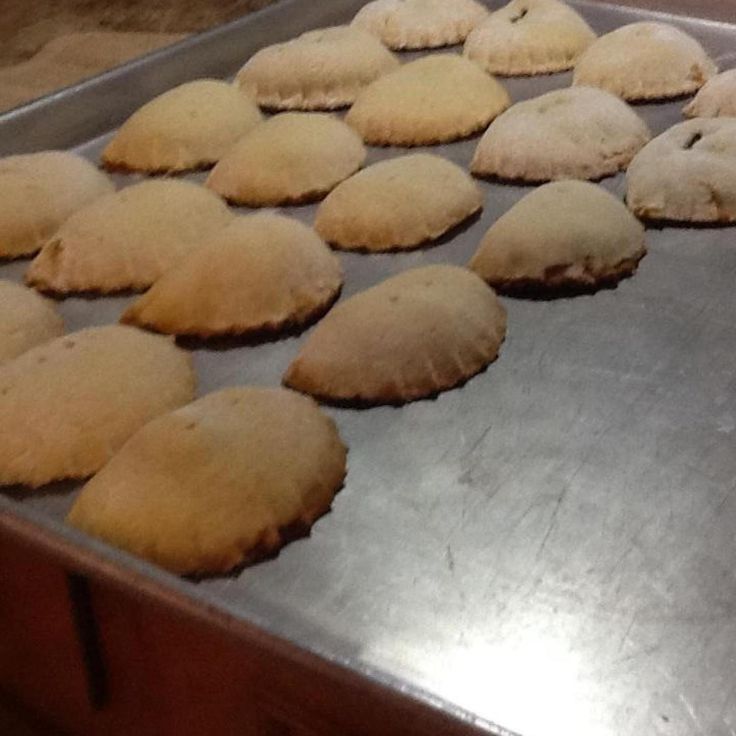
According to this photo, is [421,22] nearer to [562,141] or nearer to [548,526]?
[562,141]

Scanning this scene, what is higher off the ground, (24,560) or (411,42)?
(411,42)

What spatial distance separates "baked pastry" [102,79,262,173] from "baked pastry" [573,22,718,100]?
0.52 metres

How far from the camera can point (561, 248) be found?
1.24 m

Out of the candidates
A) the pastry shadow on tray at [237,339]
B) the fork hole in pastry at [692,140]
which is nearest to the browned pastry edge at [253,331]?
the pastry shadow on tray at [237,339]

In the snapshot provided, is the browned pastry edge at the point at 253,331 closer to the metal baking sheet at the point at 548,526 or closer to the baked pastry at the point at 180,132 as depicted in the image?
the metal baking sheet at the point at 548,526

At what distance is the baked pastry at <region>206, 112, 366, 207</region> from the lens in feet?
4.77

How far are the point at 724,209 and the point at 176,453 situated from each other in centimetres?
74

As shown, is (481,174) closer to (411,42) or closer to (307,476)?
(411,42)

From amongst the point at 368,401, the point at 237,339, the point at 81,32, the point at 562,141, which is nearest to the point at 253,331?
the point at 237,339

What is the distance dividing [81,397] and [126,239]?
1.02 feet

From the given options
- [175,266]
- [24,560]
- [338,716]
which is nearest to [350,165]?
[175,266]

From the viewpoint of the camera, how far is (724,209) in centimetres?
132

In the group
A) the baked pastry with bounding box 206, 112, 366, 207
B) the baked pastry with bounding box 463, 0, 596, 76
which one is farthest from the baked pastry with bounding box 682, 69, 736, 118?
the baked pastry with bounding box 206, 112, 366, 207

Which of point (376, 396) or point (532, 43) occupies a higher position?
→ point (532, 43)
